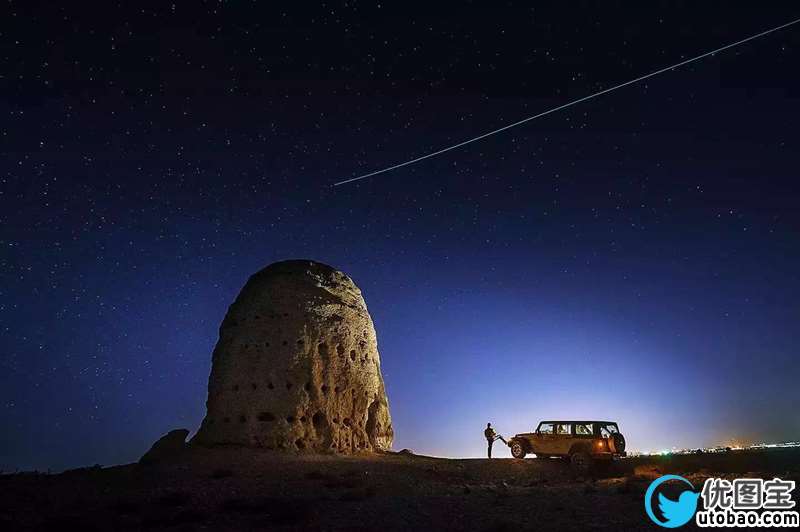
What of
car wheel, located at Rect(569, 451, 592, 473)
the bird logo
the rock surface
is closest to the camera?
the bird logo

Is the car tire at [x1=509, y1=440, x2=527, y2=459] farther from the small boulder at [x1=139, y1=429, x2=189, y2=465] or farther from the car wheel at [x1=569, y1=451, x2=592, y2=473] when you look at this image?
the small boulder at [x1=139, y1=429, x2=189, y2=465]

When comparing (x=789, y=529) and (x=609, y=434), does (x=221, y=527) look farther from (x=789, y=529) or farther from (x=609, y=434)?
(x=609, y=434)

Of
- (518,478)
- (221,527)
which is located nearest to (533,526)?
(221,527)

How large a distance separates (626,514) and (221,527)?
7675 millimetres

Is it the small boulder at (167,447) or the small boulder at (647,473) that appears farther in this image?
the small boulder at (167,447)

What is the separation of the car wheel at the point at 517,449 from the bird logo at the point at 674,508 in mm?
11036

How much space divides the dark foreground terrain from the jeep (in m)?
2.67

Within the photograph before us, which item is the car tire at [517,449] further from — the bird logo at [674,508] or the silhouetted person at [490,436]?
the bird logo at [674,508]

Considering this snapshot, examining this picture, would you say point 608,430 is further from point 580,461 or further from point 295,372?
point 295,372

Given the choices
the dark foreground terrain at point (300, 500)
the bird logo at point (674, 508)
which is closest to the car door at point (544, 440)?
the dark foreground terrain at point (300, 500)

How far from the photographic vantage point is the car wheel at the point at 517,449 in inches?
970

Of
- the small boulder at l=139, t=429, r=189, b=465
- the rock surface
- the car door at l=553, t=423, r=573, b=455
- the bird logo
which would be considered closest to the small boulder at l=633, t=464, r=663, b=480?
the car door at l=553, t=423, r=573, b=455

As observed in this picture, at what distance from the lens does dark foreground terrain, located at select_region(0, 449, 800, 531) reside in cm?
1140

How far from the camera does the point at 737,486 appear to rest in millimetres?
13883
